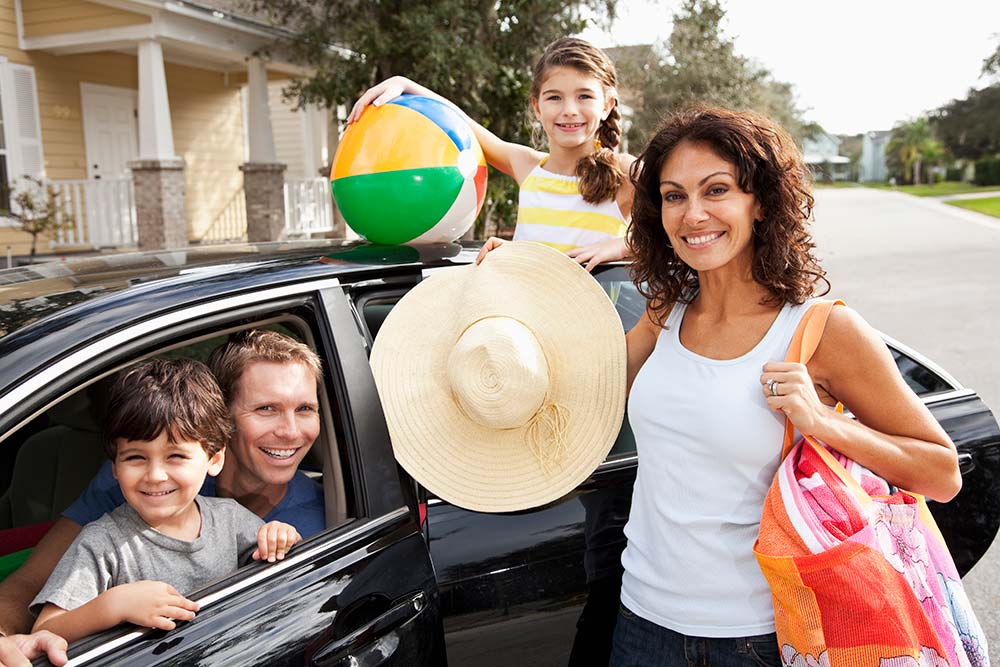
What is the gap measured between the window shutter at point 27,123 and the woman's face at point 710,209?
→ 11836 mm

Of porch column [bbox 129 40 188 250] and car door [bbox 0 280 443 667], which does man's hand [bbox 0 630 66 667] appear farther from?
porch column [bbox 129 40 188 250]

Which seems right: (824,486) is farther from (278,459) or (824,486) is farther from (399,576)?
(278,459)

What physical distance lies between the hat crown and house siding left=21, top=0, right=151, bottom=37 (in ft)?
36.2

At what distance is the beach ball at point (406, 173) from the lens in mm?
2584

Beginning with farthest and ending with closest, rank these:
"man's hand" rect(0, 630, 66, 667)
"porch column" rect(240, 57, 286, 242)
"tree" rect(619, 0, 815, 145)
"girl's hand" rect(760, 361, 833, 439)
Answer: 1. "tree" rect(619, 0, 815, 145)
2. "porch column" rect(240, 57, 286, 242)
3. "girl's hand" rect(760, 361, 833, 439)
4. "man's hand" rect(0, 630, 66, 667)

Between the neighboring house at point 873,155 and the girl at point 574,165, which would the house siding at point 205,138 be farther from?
the neighboring house at point 873,155

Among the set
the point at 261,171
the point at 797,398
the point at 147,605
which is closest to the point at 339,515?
the point at 147,605

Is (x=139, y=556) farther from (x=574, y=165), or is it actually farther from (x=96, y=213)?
(x=96, y=213)

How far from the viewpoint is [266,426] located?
2.12m

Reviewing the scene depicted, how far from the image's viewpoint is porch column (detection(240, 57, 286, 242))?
43.6ft

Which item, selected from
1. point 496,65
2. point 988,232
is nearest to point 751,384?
point 496,65

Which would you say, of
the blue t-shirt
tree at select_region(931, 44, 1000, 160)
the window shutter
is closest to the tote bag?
the blue t-shirt

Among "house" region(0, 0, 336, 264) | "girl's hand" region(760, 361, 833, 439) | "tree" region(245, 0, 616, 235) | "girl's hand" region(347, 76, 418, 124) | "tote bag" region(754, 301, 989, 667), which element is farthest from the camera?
"house" region(0, 0, 336, 264)

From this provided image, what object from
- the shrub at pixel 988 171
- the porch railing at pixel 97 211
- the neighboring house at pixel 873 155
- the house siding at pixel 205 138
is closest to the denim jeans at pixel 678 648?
the porch railing at pixel 97 211
